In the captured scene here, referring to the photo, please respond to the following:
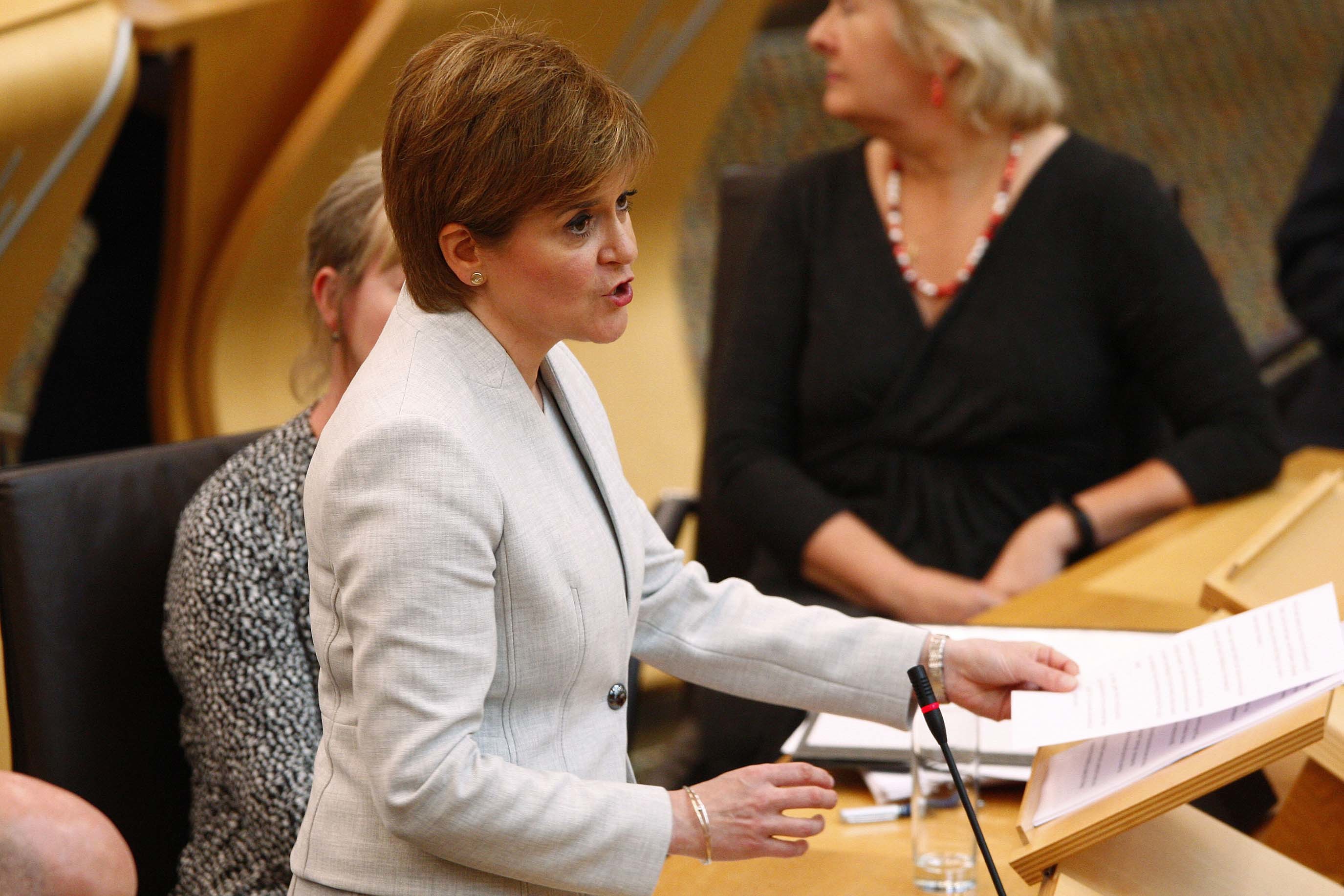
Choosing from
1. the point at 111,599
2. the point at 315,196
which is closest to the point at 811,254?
the point at 315,196

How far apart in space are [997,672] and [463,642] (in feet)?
1.57

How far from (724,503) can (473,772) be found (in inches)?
52.7

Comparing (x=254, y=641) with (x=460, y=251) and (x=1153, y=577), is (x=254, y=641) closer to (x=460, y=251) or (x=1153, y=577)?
(x=460, y=251)

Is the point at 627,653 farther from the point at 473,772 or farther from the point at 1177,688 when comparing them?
the point at 1177,688

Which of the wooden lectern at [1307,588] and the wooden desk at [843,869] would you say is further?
the wooden lectern at [1307,588]

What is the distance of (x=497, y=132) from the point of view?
37.1 inches

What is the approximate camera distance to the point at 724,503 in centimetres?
226

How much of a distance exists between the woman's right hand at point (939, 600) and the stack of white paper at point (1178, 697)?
88 cm

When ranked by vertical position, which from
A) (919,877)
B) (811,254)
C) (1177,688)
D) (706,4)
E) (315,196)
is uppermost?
(706,4)

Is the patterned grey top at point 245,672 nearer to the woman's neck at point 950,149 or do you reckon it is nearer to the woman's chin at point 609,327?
the woman's chin at point 609,327

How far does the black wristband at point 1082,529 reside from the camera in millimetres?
2088

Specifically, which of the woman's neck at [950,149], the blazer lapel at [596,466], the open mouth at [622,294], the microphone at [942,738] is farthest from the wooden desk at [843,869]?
the woman's neck at [950,149]

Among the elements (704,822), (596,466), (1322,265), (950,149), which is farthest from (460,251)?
(1322,265)

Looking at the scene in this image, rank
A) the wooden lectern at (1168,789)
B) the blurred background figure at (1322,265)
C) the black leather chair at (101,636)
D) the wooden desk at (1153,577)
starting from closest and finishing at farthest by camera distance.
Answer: the wooden lectern at (1168,789), the black leather chair at (101,636), the wooden desk at (1153,577), the blurred background figure at (1322,265)
